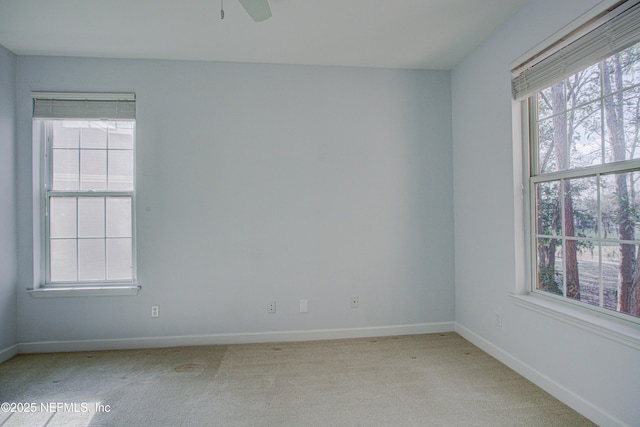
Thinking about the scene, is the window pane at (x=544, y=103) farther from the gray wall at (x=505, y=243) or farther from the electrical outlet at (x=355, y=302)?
the electrical outlet at (x=355, y=302)

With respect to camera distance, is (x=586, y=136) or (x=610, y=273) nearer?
(x=610, y=273)

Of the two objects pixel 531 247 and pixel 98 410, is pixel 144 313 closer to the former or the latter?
pixel 98 410

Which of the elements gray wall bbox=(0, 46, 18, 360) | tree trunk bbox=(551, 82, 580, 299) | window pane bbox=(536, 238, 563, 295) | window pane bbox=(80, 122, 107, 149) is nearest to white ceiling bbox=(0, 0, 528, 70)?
gray wall bbox=(0, 46, 18, 360)

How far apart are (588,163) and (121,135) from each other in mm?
3808

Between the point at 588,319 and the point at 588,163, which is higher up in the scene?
the point at 588,163

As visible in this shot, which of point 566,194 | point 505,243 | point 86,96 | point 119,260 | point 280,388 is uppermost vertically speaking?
point 86,96

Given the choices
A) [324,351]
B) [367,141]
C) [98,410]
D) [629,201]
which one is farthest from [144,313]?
[629,201]

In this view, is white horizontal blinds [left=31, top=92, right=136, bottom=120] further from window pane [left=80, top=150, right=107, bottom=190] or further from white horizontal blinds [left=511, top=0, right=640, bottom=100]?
white horizontal blinds [left=511, top=0, right=640, bottom=100]

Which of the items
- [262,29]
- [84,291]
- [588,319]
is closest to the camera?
[588,319]

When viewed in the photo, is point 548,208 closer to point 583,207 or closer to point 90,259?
point 583,207

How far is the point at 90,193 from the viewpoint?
10.0 feet

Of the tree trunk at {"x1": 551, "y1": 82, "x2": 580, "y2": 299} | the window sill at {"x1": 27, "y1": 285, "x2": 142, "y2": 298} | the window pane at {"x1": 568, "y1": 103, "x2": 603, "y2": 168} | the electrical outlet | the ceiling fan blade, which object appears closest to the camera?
the ceiling fan blade

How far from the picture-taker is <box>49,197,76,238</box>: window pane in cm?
305

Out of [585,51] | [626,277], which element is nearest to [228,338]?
[626,277]
